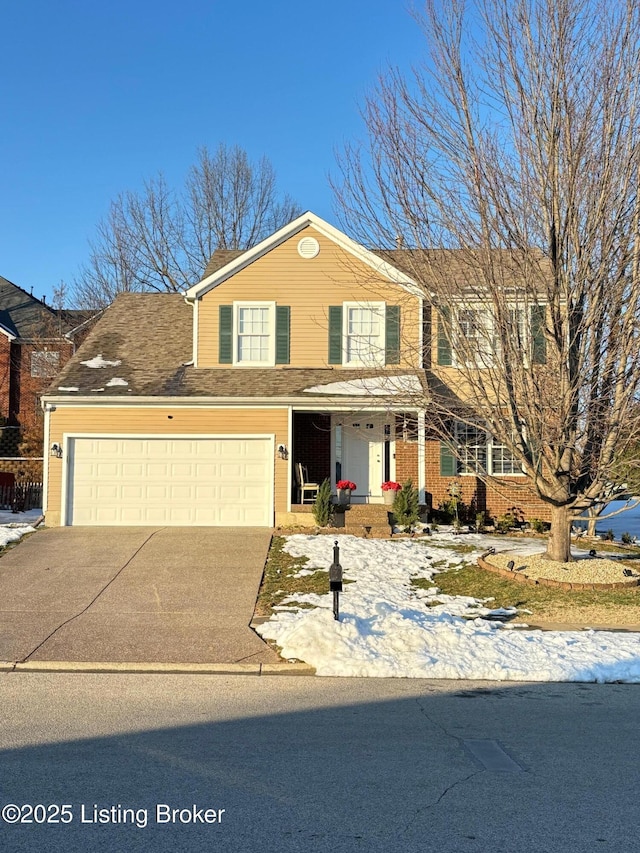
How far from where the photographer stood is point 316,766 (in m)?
5.24

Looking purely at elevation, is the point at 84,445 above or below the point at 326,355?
below

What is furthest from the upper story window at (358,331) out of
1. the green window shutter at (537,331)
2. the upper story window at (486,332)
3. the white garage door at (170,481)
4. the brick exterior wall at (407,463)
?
the green window shutter at (537,331)

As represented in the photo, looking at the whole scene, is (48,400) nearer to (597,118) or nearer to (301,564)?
(301,564)

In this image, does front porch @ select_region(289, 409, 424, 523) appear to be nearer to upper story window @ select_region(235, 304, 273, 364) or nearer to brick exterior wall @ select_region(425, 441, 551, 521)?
brick exterior wall @ select_region(425, 441, 551, 521)

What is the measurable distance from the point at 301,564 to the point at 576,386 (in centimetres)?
574

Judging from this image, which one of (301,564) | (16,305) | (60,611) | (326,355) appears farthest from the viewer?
(16,305)

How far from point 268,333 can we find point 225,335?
1.09 metres

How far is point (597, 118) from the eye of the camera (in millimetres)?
11594

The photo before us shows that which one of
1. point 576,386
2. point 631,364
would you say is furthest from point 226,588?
point 631,364

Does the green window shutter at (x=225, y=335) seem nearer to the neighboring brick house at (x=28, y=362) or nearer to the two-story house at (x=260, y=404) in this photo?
the two-story house at (x=260, y=404)

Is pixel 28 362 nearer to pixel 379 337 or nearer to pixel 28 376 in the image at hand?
pixel 28 376

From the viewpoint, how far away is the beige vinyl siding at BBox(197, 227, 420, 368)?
19.3 m

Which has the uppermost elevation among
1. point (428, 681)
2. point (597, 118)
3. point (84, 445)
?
point (597, 118)

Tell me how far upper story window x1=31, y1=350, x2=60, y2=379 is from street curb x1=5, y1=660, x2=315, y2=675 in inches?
1027
